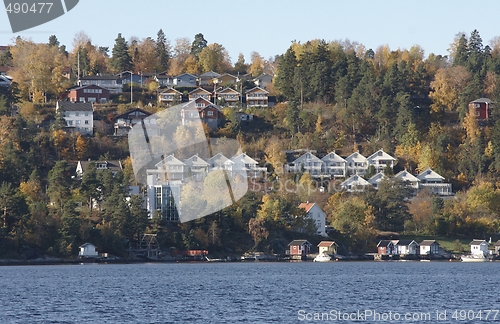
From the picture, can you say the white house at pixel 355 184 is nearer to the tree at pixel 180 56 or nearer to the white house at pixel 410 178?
the white house at pixel 410 178

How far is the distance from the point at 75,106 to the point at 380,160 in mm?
26975

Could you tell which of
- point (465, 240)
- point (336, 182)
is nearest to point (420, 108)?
point (336, 182)

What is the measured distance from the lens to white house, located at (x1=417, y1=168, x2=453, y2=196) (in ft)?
234

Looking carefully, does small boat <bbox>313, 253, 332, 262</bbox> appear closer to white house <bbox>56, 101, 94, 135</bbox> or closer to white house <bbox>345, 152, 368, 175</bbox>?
white house <bbox>345, 152, 368, 175</bbox>

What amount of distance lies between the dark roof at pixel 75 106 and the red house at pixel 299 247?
87.0ft

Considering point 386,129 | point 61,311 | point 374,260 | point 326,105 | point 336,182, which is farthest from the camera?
point 326,105

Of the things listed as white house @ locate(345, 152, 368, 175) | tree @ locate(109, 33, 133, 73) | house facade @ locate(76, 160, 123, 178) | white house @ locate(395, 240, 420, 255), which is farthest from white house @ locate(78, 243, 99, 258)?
tree @ locate(109, 33, 133, 73)

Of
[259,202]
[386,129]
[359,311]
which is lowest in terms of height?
[359,311]

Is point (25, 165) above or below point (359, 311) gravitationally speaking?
above

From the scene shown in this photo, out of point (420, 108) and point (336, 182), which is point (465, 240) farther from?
point (420, 108)

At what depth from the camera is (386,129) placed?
78.0m

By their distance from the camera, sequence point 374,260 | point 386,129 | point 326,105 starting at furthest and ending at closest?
point 326,105 < point 386,129 < point 374,260

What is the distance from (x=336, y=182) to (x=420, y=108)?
558 inches

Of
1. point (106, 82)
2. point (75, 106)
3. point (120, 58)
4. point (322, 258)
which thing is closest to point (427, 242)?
point (322, 258)
